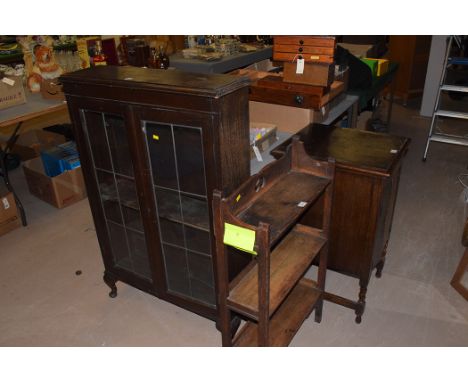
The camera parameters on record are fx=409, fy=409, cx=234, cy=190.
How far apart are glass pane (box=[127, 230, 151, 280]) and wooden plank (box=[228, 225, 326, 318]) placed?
2.45 ft

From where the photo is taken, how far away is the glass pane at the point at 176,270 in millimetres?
2127

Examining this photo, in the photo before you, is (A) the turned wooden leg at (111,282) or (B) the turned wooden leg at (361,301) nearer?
(B) the turned wooden leg at (361,301)

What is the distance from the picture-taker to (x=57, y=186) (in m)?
3.47

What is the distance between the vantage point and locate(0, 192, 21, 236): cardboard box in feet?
10.3

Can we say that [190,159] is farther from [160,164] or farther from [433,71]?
[433,71]

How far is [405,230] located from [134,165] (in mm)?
2148

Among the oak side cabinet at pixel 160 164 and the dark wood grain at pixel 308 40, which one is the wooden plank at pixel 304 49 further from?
the oak side cabinet at pixel 160 164

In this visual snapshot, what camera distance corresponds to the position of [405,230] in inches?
121

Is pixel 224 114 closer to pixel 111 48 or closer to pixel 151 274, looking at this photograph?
pixel 151 274

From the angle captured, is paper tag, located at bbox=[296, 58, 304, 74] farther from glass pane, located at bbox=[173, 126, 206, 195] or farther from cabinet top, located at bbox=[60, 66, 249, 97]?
glass pane, located at bbox=[173, 126, 206, 195]

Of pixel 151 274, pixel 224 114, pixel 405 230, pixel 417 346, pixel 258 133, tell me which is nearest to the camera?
pixel 224 114

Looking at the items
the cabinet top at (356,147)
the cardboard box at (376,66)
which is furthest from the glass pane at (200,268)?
the cardboard box at (376,66)

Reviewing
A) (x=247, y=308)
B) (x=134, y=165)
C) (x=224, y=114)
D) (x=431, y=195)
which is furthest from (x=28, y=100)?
(x=431, y=195)

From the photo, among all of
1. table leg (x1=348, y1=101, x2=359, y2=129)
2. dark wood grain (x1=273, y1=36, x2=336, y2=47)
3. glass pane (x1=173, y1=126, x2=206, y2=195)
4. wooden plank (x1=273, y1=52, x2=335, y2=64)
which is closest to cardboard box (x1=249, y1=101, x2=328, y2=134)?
wooden plank (x1=273, y1=52, x2=335, y2=64)
